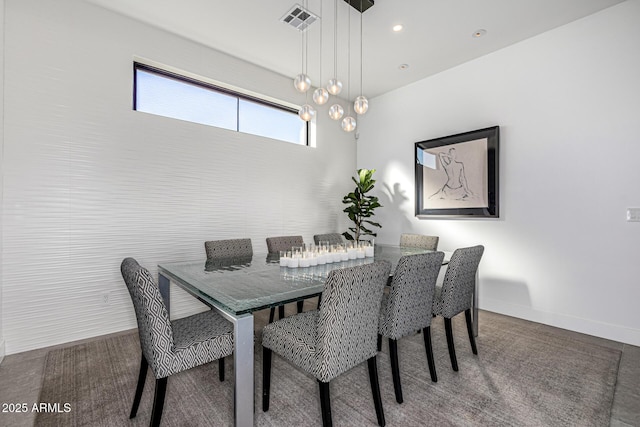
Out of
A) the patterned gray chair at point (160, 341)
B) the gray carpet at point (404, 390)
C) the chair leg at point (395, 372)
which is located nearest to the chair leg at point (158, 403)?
the patterned gray chair at point (160, 341)

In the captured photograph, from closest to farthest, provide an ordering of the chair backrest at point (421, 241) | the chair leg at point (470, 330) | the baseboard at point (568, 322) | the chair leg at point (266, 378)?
the chair leg at point (266, 378), the chair leg at point (470, 330), the baseboard at point (568, 322), the chair backrest at point (421, 241)

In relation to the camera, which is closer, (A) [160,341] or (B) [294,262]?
(A) [160,341]

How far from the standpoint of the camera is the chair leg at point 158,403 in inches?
55.5

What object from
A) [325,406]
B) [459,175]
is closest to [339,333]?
[325,406]

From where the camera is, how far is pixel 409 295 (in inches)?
73.5

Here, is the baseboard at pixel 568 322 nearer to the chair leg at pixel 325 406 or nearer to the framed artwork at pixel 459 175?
the framed artwork at pixel 459 175

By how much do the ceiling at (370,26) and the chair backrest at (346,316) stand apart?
252 centimetres

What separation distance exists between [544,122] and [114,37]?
4451mm

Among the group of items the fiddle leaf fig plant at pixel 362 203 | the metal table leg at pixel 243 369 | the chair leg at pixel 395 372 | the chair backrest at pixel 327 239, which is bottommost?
the chair leg at pixel 395 372

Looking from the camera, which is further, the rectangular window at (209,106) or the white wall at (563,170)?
the rectangular window at (209,106)

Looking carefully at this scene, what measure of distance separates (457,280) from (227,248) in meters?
2.04

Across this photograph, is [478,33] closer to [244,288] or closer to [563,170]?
[563,170]

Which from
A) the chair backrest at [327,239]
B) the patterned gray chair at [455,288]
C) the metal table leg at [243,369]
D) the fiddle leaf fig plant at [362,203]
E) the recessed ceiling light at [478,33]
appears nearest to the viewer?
the metal table leg at [243,369]

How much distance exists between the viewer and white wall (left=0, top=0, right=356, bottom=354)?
244 cm
